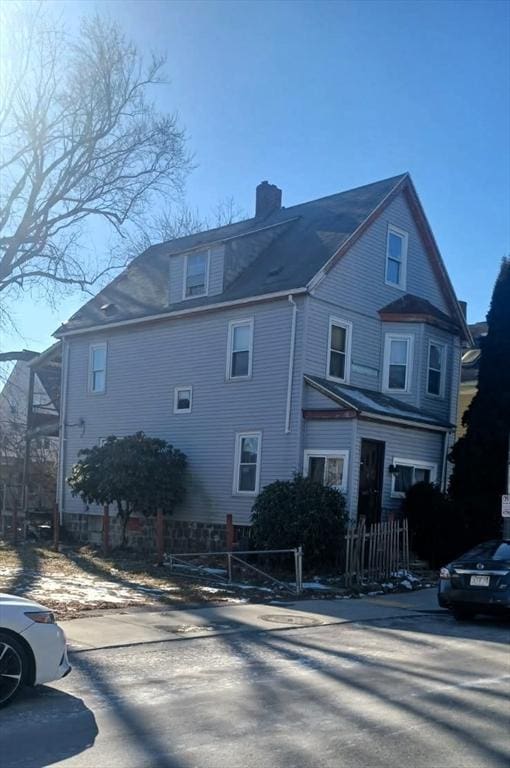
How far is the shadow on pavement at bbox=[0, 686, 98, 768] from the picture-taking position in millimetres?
5727

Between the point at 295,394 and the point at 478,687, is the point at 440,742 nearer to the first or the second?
the point at 478,687

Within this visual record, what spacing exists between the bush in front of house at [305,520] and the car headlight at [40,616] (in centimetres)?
1121

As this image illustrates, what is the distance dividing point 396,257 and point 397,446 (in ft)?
20.1

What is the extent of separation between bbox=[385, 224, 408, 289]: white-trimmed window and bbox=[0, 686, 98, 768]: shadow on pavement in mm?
18586

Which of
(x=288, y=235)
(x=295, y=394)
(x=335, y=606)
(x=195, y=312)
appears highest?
(x=288, y=235)

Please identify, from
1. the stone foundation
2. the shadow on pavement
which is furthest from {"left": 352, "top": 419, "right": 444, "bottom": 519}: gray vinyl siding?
the shadow on pavement

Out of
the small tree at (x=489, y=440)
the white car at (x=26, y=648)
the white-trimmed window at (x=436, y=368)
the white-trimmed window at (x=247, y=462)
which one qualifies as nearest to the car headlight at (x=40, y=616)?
the white car at (x=26, y=648)

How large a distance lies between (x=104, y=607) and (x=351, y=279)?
41.5 feet

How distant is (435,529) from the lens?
808 inches

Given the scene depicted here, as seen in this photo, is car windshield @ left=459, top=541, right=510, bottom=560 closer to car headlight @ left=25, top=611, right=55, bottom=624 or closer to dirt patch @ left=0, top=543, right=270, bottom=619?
dirt patch @ left=0, top=543, right=270, bottom=619

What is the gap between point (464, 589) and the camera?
42.5 ft

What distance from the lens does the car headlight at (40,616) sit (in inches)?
284

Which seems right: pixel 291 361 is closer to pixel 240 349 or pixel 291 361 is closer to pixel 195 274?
pixel 240 349

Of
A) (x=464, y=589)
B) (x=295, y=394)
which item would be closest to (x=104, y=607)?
(x=464, y=589)
